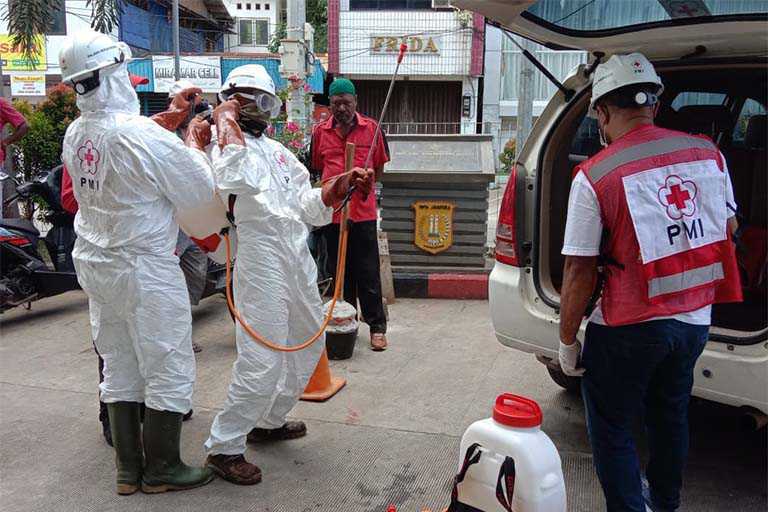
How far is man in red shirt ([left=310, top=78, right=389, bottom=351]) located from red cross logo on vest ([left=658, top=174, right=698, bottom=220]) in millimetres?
2868

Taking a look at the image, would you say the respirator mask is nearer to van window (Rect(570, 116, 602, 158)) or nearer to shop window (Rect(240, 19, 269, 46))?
van window (Rect(570, 116, 602, 158))

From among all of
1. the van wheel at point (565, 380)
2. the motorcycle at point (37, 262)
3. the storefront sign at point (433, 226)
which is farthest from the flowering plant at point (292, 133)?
the van wheel at point (565, 380)

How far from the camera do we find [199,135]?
3.13m

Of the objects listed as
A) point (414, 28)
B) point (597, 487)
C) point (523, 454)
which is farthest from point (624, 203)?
point (414, 28)

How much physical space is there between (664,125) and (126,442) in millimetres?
3337

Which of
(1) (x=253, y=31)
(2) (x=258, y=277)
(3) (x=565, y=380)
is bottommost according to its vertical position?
(3) (x=565, y=380)

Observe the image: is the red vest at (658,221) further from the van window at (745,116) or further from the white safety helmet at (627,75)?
the van window at (745,116)

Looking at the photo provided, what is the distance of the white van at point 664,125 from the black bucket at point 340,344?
4.80ft

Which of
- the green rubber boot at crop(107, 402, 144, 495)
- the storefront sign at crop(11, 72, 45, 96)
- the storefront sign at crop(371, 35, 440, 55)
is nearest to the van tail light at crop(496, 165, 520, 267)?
the green rubber boot at crop(107, 402, 144, 495)

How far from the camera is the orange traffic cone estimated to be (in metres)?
4.01

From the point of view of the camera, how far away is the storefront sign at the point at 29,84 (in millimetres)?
20172

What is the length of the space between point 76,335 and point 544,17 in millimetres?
4295

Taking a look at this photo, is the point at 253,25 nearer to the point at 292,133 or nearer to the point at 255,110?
the point at 292,133

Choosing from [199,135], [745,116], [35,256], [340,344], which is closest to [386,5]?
[35,256]
